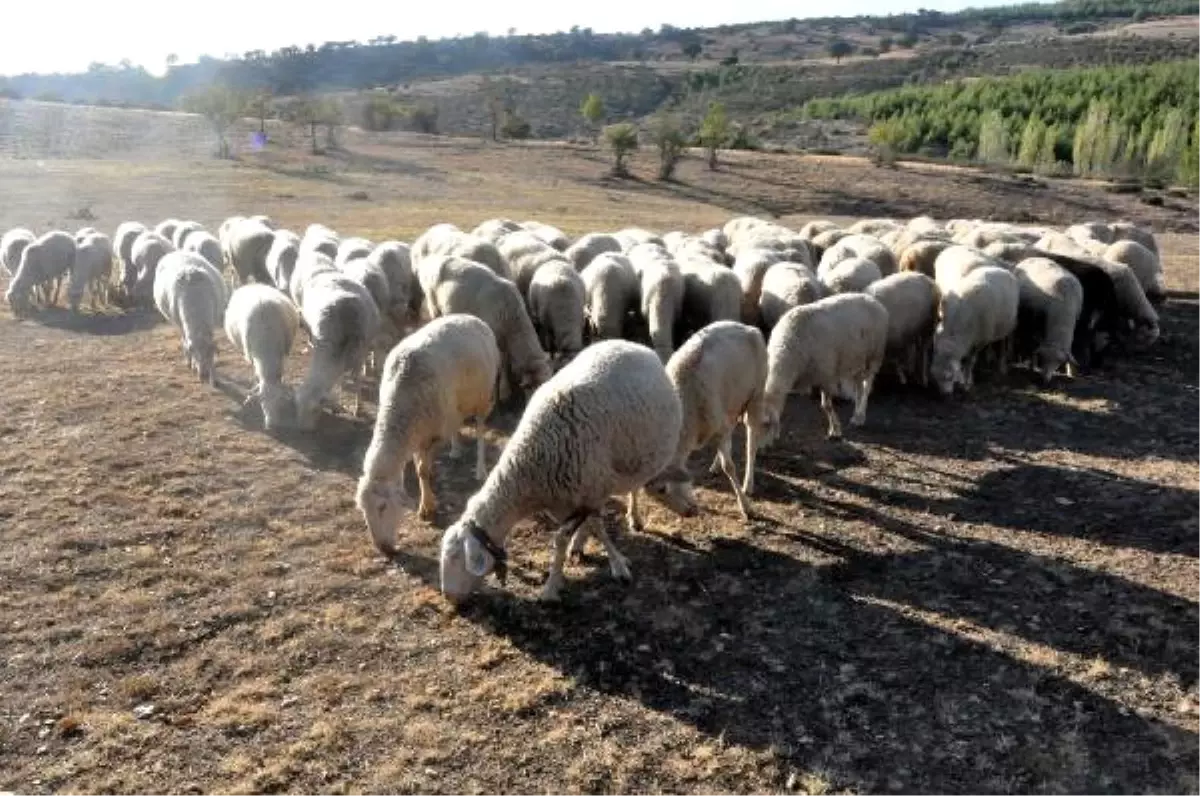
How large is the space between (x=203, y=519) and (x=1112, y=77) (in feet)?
365

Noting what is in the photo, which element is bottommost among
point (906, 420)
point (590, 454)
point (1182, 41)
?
point (906, 420)

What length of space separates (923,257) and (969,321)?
3.59m

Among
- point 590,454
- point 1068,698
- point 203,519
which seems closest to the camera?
point 1068,698

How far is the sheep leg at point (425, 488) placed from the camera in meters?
10.3

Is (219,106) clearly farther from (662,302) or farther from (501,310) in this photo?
(501,310)

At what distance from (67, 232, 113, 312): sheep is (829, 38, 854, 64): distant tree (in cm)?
16191

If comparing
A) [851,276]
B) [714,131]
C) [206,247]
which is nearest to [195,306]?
[206,247]

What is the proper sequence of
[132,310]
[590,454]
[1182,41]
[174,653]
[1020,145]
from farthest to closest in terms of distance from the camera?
[1182,41]
[1020,145]
[132,310]
[590,454]
[174,653]

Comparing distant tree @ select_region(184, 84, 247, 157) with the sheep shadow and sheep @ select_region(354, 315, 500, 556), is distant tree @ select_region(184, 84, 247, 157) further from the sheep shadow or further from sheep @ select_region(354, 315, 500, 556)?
the sheep shadow

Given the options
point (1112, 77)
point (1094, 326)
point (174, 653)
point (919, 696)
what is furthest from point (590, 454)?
point (1112, 77)

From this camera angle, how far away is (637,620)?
27.0ft

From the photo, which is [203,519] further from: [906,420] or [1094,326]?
[1094,326]

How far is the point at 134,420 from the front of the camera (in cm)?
1334

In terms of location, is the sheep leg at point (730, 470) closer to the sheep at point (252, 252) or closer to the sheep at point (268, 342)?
the sheep at point (268, 342)
